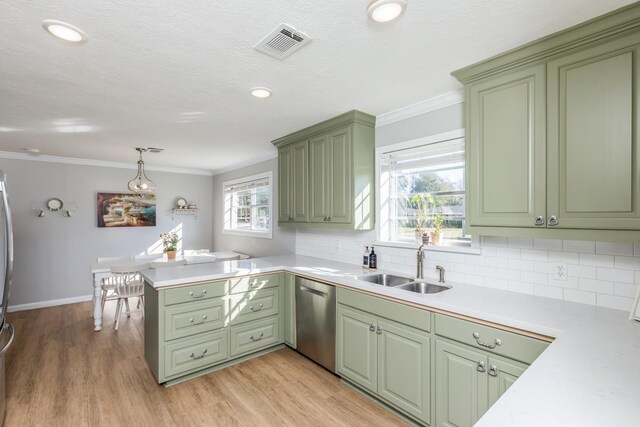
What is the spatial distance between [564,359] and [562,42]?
1.56 m

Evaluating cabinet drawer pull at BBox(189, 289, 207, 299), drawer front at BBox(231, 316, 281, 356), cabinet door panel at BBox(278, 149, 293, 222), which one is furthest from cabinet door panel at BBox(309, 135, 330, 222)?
cabinet drawer pull at BBox(189, 289, 207, 299)

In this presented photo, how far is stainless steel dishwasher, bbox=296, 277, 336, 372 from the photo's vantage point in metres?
2.72

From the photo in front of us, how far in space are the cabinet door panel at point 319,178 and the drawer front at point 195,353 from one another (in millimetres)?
1455

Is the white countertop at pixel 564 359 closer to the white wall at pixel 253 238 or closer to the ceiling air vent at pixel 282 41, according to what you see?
the ceiling air vent at pixel 282 41

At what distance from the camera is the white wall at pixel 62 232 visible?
187 inches

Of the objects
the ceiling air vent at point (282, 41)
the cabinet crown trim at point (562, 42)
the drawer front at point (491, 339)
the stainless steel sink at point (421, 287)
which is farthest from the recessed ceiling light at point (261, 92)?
the drawer front at point (491, 339)

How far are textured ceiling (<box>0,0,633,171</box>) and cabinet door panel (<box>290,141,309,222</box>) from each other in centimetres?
35

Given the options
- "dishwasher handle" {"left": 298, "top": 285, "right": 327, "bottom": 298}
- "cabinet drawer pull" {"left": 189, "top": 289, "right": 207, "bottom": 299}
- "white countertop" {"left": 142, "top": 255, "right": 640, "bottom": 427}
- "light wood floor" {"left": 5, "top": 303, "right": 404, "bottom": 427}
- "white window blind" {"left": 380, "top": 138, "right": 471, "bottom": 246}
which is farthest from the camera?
"dishwasher handle" {"left": 298, "top": 285, "right": 327, "bottom": 298}

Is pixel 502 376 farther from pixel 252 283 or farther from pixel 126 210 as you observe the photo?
pixel 126 210

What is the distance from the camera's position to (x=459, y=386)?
1812mm

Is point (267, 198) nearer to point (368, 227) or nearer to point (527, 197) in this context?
point (368, 227)

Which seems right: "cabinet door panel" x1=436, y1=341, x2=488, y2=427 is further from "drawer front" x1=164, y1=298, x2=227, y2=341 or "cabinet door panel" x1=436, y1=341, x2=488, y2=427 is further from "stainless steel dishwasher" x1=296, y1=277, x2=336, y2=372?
"drawer front" x1=164, y1=298, x2=227, y2=341

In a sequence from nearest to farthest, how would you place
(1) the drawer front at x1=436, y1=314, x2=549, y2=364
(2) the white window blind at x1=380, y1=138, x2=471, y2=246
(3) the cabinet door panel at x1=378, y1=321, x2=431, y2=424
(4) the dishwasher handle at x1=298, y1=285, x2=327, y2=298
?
(1) the drawer front at x1=436, y1=314, x2=549, y2=364 < (3) the cabinet door panel at x1=378, y1=321, x2=431, y2=424 < (2) the white window blind at x1=380, y1=138, x2=471, y2=246 < (4) the dishwasher handle at x1=298, y1=285, x2=327, y2=298

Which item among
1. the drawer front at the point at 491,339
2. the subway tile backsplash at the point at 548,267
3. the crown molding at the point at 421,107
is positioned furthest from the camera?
the crown molding at the point at 421,107
